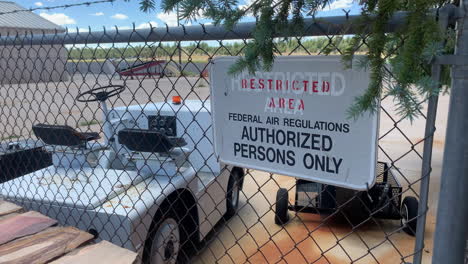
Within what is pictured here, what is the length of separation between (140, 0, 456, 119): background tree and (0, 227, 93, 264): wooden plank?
1125mm

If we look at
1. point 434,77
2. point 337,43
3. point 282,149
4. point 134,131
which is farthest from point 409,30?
point 134,131

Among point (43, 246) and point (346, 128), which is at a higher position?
point (346, 128)

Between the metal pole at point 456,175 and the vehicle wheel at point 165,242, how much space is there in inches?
102

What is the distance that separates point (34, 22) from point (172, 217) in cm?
3303

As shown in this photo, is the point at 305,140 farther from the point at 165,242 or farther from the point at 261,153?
the point at 165,242

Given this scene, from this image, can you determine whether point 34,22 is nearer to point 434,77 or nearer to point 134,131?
point 134,131

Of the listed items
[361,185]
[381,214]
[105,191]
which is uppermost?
[361,185]

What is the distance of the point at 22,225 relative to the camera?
1914 millimetres

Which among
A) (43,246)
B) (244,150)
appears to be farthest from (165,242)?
(244,150)

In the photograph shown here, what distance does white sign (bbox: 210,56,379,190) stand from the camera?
142 cm

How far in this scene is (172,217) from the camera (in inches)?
144

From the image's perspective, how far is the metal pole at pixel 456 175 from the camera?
1033mm

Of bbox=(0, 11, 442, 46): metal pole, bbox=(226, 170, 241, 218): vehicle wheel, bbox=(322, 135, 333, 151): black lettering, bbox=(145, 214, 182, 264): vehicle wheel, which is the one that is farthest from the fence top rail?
bbox=(226, 170, 241, 218): vehicle wheel

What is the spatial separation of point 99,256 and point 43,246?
0.27 m
